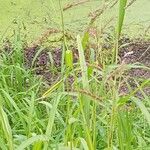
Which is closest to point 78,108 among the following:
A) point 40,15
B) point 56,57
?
point 56,57

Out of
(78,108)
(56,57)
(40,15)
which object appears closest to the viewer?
(78,108)

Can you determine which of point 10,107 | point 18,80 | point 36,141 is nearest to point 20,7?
point 18,80

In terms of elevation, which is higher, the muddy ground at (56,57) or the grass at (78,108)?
the muddy ground at (56,57)

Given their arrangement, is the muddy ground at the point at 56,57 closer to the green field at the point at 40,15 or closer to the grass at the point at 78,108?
the green field at the point at 40,15

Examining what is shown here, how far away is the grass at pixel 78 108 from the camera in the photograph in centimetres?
96

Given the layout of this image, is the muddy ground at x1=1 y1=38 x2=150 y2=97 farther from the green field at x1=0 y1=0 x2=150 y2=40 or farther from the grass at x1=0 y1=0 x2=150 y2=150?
the grass at x1=0 y1=0 x2=150 y2=150

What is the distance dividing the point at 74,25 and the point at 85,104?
5.90ft

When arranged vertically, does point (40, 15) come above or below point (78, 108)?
above

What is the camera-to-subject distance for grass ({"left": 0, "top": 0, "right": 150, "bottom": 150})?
3.16ft

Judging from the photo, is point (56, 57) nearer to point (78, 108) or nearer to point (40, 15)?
point (40, 15)

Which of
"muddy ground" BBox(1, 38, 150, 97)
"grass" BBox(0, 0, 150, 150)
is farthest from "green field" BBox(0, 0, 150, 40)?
"grass" BBox(0, 0, 150, 150)

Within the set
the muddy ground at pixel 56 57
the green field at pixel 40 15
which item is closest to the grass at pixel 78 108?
the muddy ground at pixel 56 57

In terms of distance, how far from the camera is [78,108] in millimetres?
1104

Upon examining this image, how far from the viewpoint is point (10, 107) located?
1.81m
